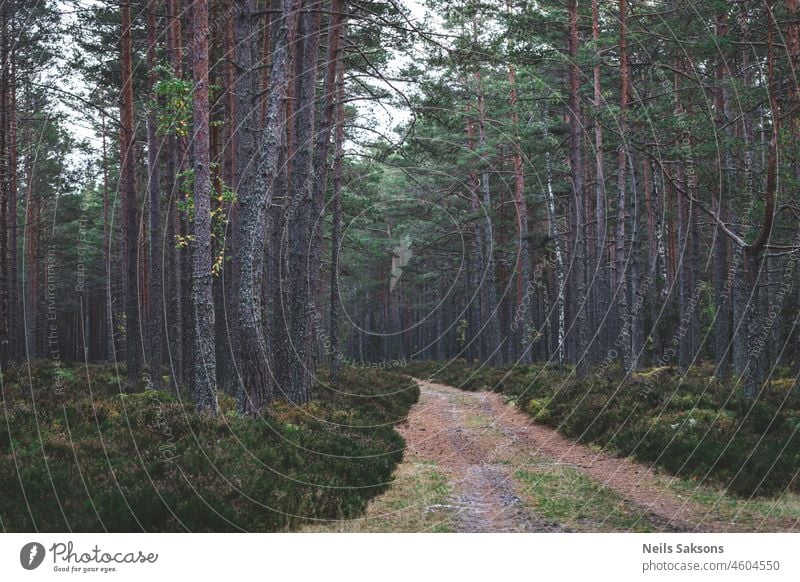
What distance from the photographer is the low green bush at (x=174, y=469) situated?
737 centimetres

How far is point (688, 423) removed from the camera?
1312cm

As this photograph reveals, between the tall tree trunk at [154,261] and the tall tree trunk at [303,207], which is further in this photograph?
the tall tree trunk at [154,261]

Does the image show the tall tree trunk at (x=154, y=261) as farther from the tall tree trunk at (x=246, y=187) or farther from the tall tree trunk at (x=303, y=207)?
the tall tree trunk at (x=246, y=187)

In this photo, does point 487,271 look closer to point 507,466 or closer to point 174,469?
point 507,466

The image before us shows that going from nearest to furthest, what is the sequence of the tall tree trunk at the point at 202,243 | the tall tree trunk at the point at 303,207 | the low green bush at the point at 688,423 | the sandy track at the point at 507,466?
the sandy track at the point at 507,466 < the low green bush at the point at 688,423 < the tall tree trunk at the point at 202,243 < the tall tree trunk at the point at 303,207

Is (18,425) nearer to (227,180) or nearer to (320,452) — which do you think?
(320,452)

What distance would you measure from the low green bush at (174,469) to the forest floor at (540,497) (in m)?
0.60

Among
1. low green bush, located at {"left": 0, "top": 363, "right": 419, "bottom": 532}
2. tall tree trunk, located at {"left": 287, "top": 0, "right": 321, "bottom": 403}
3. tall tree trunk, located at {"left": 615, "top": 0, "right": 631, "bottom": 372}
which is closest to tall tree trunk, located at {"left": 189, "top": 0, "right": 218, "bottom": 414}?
low green bush, located at {"left": 0, "top": 363, "right": 419, "bottom": 532}

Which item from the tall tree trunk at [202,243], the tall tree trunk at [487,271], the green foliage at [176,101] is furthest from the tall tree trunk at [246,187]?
the tall tree trunk at [487,271]

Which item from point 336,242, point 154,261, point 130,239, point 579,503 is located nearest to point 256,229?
point 579,503

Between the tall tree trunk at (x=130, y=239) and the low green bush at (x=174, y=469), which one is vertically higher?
the tall tree trunk at (x=130, y=239)

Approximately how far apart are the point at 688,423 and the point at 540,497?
15.6 feet

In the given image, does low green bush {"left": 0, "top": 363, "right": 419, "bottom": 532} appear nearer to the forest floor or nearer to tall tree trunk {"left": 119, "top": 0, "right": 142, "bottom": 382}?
the forest floor

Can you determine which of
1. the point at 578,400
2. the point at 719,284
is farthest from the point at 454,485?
the point at 719,284
